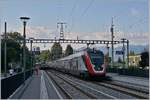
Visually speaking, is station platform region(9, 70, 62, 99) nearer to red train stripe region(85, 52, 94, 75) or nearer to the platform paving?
the platform paving

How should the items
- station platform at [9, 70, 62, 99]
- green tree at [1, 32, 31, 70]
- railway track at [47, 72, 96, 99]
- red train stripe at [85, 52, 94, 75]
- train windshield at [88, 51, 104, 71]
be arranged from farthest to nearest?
green tree at [1, 32, 31, 70] → train windshield at [88, 51, 104, 71] → red train stripe at [85, 52, 94, 75] → station platform at [9, 70, 62, 99] → railway track at [47, 72, 96, 99]

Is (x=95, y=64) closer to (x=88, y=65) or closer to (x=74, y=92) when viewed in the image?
(x=88, y=65)

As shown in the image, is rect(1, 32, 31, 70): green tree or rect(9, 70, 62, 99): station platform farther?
rect(1, 32, 31, 70): green tree

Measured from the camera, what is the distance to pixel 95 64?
158 ft

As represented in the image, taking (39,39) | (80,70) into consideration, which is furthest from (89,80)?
(39,39)

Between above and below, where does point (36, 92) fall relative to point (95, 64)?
below

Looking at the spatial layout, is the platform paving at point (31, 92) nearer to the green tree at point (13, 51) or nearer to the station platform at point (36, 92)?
the station platform at point (36, 92)

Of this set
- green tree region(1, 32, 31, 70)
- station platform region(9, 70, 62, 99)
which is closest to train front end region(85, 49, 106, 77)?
station platform region(9, 70, 62, 99)

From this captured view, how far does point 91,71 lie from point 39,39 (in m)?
53.9

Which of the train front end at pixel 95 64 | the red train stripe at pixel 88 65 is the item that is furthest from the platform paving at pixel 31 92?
the train front end at pixel 95 64

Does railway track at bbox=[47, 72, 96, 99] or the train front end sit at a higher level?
the train front end

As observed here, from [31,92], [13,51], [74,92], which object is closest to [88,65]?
[74,92]

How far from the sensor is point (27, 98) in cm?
2492

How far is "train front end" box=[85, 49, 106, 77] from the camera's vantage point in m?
47.8
